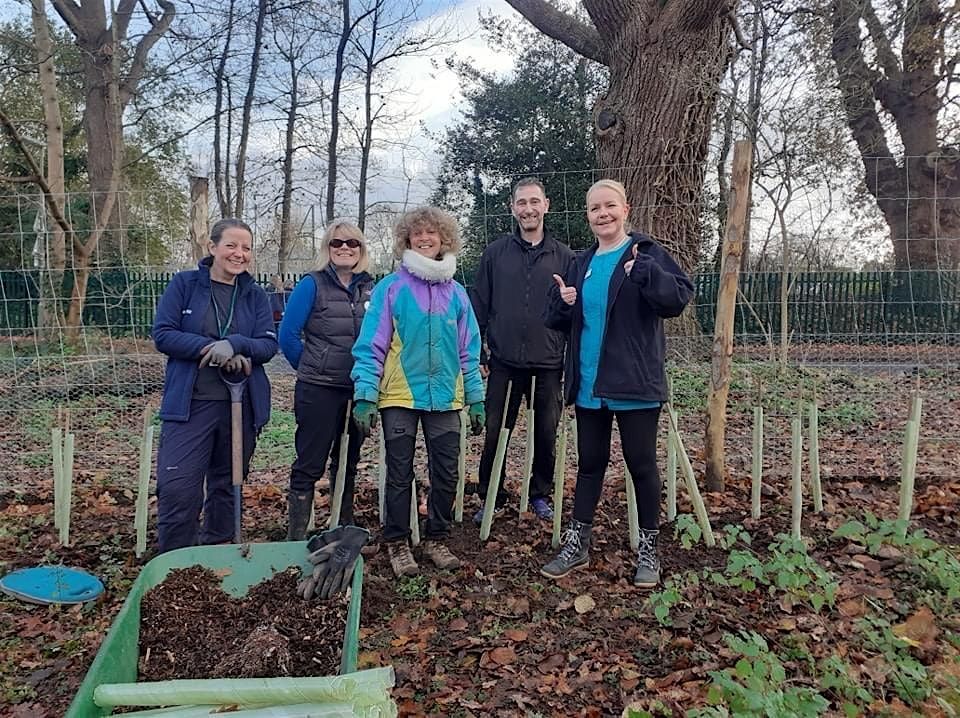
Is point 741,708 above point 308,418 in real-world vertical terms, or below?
below

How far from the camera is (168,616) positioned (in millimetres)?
2275

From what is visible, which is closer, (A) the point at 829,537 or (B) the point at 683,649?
(B) the point at 683,649

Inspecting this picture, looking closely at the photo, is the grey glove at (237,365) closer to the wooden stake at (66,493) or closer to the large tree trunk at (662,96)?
the wooden stake at (66,493)

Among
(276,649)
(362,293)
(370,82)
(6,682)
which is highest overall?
(370,82)

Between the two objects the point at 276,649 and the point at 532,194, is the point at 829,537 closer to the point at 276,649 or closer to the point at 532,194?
the point at 532,194

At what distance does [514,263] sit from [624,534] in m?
1.49

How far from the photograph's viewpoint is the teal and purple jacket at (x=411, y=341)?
3.07 m

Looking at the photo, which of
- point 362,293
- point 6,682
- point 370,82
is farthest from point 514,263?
point 370,82

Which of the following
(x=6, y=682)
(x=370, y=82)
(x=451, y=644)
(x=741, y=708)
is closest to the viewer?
(x=741, y=708)

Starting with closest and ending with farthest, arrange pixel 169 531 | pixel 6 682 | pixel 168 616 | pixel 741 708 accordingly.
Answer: pixel 741 708 < pixel 168 616 < pixel 6 682 < pixel 169 531

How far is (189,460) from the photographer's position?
3.09 meters

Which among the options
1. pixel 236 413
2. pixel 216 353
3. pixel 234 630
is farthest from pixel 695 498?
pixel 216 353

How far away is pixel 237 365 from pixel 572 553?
1713mm

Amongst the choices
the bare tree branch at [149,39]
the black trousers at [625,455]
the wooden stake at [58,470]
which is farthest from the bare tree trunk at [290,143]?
the black trousers at [625,455]
